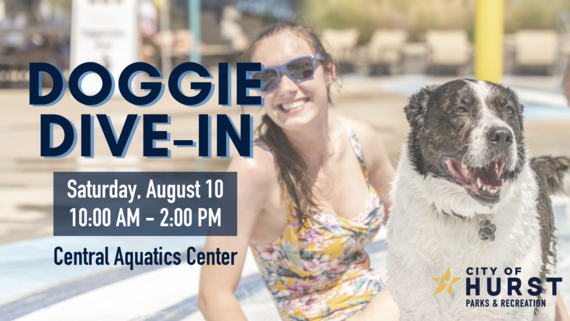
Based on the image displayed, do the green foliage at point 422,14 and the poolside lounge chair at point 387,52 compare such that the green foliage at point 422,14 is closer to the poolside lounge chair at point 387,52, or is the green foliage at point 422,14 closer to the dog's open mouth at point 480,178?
Result: the poolside lounge chair at point 387,52

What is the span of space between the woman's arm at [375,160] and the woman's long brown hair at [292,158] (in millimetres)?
366

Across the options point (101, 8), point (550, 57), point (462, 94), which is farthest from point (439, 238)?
point (550, 57)

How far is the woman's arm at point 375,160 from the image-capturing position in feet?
13.1

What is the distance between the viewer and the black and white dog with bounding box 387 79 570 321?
281 cm

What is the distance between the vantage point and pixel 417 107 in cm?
302

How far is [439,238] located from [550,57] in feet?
64.4

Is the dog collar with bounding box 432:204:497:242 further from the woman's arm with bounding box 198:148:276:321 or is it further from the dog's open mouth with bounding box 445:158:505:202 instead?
the woman's arm with bounding box 198:148:276:321

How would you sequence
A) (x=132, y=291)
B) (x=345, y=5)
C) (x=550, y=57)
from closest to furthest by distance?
(x=132, y=291) → (x=550, y=57) → (x=345, y=5)

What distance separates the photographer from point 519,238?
2.88 m

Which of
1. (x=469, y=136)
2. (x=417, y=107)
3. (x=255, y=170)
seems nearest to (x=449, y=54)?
(x=255, y=170)

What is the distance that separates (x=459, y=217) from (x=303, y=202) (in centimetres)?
88

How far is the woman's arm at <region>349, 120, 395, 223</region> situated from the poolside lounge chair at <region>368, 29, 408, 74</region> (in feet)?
65.5

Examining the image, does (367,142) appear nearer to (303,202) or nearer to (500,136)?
(303,202)

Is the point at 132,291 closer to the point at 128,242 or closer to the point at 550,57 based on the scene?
the point at 128,242
